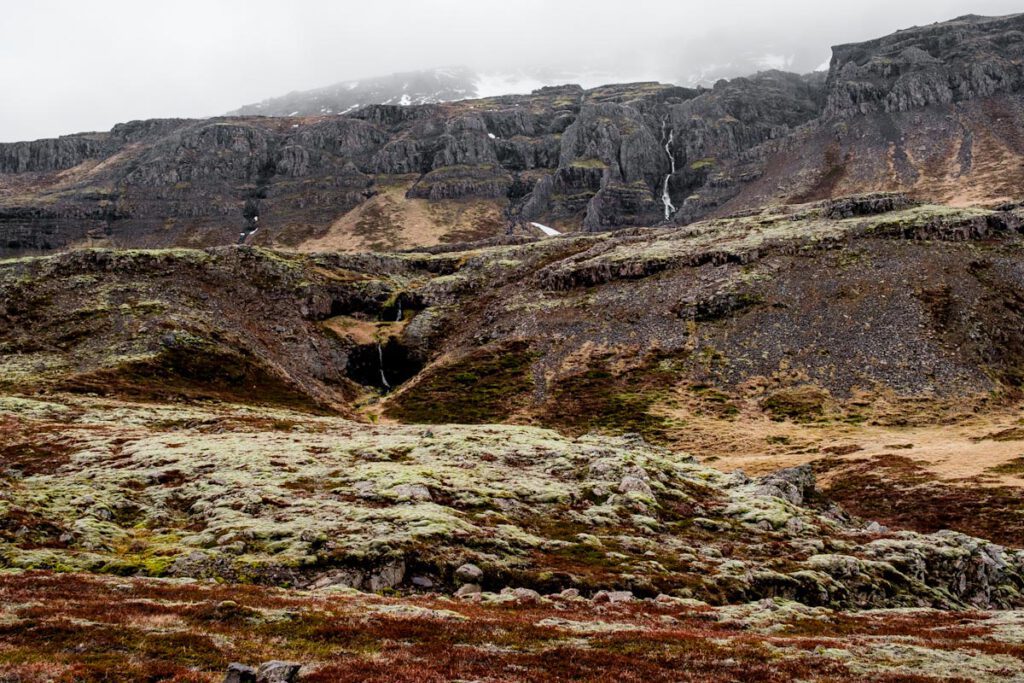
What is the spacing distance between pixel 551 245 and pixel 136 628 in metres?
136

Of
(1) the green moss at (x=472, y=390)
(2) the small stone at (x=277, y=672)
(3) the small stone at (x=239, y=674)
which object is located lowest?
(1) the green moss at (x=472, y=390)

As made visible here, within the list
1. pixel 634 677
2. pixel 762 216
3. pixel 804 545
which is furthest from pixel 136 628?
pixel 762 216

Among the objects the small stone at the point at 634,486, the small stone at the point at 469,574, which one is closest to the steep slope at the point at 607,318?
the small stone at the point at 634,486

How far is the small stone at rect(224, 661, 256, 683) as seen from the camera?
13180mm

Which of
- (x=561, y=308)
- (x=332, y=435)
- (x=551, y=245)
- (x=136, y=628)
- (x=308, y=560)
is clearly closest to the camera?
(x=136, y=628)

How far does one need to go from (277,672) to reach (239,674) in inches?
31.1

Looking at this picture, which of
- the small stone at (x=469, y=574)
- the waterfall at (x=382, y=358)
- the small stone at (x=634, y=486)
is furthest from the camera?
the waterfall at (x=382, y=358)

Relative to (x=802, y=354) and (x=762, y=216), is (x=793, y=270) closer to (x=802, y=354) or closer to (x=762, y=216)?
(x=802, y=354)

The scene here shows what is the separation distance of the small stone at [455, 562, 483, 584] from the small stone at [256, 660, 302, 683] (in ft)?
44.7

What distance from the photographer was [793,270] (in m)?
108

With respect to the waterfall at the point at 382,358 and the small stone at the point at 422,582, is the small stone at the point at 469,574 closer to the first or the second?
the small stone at the point at 422,582

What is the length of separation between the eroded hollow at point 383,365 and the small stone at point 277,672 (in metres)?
101

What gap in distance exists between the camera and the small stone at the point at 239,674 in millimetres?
13180

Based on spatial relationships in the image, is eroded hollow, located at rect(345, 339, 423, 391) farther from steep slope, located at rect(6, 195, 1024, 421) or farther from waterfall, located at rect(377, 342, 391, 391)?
steep slope, located at rect(6, 195, 1024, 421)
